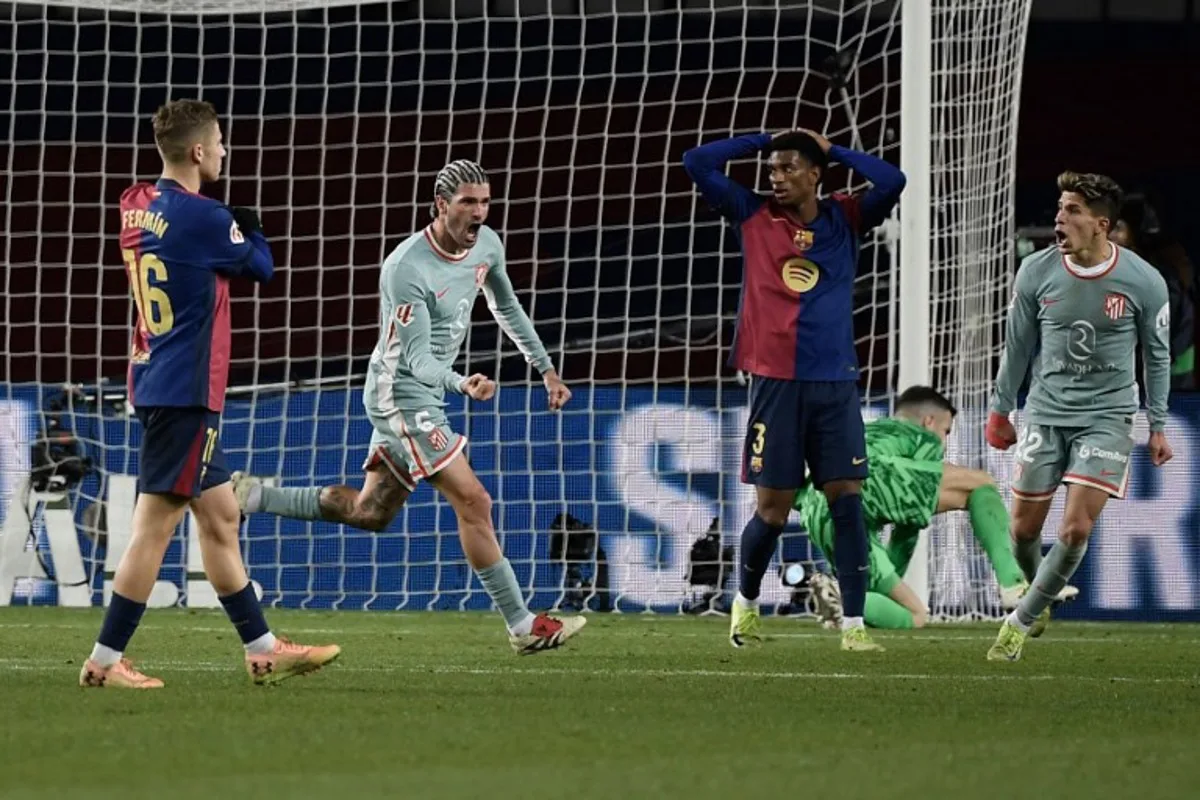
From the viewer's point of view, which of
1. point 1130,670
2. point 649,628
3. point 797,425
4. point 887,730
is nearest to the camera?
point 887,730

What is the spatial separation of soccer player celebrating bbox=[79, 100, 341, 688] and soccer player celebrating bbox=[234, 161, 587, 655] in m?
1.51

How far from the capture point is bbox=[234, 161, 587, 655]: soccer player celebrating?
8289 mm

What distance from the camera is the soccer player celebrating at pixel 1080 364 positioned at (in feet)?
27.6

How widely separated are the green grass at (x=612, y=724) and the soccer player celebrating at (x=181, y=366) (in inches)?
9.3

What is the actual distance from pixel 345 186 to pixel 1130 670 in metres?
12.1

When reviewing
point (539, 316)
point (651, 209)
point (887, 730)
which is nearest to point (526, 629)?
point (887, 730)

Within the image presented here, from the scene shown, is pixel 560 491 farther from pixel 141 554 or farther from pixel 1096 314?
pixel 141 554

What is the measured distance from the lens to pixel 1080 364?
8.52 m

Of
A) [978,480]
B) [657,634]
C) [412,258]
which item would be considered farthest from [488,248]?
[978,480]

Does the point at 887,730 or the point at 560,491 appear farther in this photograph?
the point at 560,491

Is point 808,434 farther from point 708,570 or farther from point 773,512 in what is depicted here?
point 708,570

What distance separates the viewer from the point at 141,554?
6.77 m

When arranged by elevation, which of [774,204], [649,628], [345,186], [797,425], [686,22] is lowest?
[649,628]

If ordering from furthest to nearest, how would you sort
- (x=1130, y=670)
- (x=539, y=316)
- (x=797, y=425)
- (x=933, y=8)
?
(x=539, y=316) → (x=933, y=8) → (x=797, y=425) → (x=1130, y=670)
